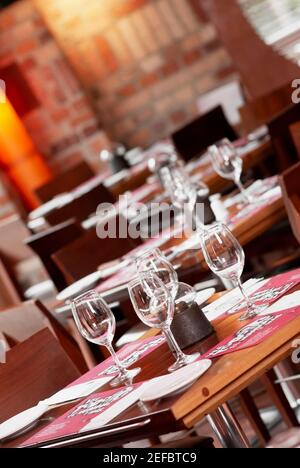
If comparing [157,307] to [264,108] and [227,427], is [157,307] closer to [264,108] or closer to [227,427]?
[227,427]

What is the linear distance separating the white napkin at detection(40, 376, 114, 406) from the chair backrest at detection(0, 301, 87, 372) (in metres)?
0.98

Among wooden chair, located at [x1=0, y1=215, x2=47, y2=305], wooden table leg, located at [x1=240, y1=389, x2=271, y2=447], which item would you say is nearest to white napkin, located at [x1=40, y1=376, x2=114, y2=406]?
wooden table leg, located at [x1=240, y1=389, x2=271, y2=447]

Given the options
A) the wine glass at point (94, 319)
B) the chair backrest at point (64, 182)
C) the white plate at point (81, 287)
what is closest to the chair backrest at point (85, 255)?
the white plate at point (81, 287)

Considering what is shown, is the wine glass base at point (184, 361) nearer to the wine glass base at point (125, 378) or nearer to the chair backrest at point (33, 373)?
the wine glass base at point (125, 378)

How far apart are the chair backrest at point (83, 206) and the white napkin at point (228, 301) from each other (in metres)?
3.75

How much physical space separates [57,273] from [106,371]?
3007 millimetres

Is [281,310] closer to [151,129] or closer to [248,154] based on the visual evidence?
[248,154]

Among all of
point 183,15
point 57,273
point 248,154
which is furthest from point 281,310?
point 183,15

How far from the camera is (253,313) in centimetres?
256

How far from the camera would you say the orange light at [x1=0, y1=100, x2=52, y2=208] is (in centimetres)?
945

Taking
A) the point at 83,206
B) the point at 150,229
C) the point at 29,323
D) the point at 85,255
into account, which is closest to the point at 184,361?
the point at 29,323

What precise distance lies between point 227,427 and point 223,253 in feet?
1.37

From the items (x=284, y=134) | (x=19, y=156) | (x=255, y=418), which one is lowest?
(x=255, y=418)

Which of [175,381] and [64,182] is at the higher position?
[64,182]
